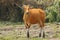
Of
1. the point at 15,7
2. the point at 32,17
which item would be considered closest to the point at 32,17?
the point at 32,17

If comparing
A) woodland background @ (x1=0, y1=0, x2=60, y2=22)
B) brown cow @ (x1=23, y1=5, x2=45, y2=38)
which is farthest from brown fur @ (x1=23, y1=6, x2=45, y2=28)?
woodland background @ (x1=0, y1=0, x2=60, y2=22)

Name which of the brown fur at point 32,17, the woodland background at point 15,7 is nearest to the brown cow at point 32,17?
the brown fur at point 32,17

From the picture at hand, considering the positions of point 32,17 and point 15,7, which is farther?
point 15,7

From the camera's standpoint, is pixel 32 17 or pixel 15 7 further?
pixel 15 7

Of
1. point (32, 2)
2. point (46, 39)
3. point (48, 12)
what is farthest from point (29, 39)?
point (32, 2)

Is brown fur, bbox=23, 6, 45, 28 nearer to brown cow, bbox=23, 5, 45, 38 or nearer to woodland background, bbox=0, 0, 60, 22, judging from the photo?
brown cow, bbox=23, 5, 45, 38

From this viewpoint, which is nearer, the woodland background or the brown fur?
the brown fur

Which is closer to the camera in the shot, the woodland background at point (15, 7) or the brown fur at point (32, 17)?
the brown fur at point (32, 17)

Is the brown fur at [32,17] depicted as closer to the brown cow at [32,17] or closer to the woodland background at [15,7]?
the brown cow at [32,17]

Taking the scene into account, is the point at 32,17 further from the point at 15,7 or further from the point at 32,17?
the point at 15,7

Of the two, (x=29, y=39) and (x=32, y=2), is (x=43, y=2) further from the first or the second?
(x=29, y=39)

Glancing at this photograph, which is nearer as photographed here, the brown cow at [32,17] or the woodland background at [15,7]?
the brown cow at [32,17]

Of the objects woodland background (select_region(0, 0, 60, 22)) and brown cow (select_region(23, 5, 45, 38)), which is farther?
woodland background (select_region(0, 0, 60, 22))

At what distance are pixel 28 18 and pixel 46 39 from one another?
1.14m
